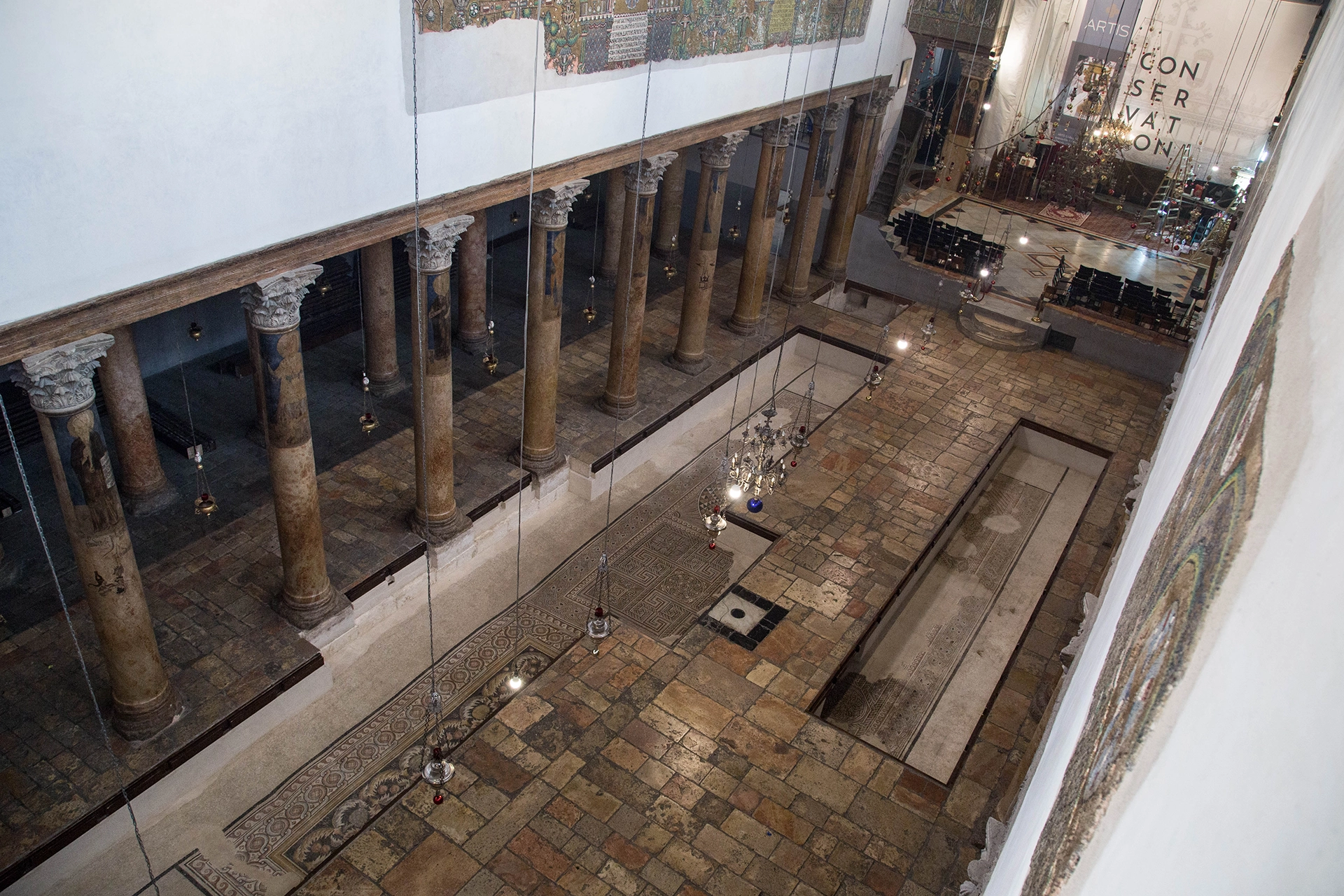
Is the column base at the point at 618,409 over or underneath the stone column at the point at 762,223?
underneath

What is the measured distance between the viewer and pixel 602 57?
397 inches

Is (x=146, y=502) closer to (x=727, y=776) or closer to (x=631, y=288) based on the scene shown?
(x=631, y=288)

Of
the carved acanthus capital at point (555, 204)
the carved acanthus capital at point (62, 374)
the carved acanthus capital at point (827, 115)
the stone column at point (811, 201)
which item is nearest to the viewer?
the carved acanthus capital at point (62, 374)

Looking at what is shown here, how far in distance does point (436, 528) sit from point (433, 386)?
1.74 m

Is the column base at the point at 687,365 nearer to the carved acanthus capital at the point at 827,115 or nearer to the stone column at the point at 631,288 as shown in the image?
the stone column at the point at 631,288

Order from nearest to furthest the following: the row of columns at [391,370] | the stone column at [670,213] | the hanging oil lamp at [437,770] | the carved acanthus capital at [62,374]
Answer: the carved acanthus capital at [62,374] < the hanging oil lamp at [437,770] < the row of columns at [391,370] < the stone column at [670,213]

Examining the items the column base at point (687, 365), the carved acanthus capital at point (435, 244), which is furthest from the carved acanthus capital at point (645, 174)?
the column base at point (687, 365)

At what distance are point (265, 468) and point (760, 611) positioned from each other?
19.7 ft

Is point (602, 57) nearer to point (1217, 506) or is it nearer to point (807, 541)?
point (807, 541)

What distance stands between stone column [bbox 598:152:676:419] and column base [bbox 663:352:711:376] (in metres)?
0.71

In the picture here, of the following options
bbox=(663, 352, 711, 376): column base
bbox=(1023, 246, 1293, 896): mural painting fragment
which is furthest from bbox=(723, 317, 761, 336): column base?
bbox=(1023, 246, 1293, 896): mural painting fragment

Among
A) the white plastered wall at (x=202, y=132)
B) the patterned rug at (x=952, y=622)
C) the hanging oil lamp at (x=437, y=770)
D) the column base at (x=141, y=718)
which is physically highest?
the white plastered wall at (x=202, y=132)

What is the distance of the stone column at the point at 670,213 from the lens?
727 inches

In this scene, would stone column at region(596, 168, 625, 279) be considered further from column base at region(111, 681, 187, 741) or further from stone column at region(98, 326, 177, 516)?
column base at region(111, 681, 187, 741)
